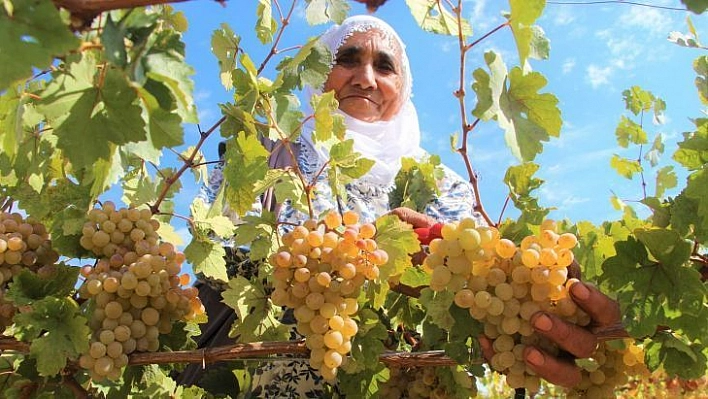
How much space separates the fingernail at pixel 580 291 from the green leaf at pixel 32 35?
81 centimetres

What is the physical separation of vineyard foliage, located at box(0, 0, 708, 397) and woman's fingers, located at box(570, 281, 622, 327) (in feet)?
0.11

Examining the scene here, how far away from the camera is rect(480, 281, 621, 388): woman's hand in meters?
1.10

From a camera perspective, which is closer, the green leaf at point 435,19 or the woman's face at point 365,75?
the green leaf at point 435,19

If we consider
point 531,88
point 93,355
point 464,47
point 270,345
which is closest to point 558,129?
point 531,88

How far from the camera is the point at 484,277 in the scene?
46.5 inches

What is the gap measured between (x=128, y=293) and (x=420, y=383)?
2.33 feet

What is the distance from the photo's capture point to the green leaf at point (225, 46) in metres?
1.71

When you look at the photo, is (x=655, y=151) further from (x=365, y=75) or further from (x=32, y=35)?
(x=32, y=35)

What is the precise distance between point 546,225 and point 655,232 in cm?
18

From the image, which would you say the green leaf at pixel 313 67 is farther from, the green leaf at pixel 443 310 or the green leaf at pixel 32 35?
the green leaf at pixel 32 35

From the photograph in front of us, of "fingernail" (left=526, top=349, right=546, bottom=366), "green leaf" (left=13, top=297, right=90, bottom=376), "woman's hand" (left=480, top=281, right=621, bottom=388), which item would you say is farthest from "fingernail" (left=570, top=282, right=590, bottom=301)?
"green leaf" (left=13, top=297, right=90, bottom=376)

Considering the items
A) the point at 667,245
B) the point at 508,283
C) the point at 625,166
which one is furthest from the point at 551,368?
the point at 625,166

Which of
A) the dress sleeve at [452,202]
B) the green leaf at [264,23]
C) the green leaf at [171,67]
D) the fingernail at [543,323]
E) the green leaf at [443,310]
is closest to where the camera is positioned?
the green leaf at [171,67]

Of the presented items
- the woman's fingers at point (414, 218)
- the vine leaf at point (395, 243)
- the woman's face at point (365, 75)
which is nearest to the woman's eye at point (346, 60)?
the woman's face at point (365, 75)
